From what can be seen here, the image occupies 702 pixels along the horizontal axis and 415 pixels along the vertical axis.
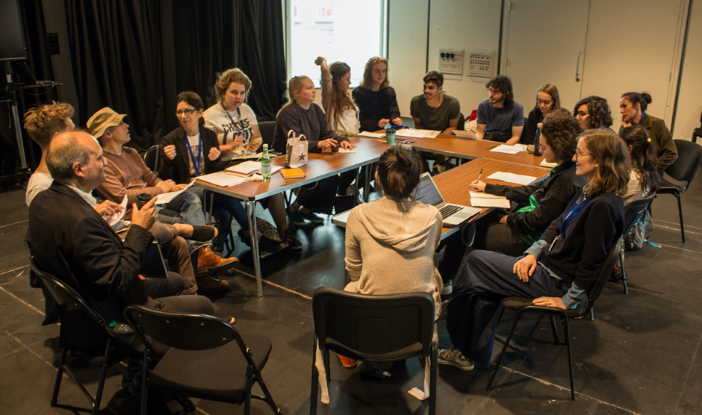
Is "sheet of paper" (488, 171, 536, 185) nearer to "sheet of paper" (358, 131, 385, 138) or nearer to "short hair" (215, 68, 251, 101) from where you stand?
"sheet of paper" (358, 131, 385, 138)

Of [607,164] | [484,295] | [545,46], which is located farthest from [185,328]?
[545,46]

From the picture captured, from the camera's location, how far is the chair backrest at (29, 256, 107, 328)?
1.82 meters

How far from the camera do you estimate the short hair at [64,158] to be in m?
1.98

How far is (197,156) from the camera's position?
3611 mm

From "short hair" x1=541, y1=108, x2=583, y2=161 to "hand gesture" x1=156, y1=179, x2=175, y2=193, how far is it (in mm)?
2276

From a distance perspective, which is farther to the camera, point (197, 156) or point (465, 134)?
point (465, 134)

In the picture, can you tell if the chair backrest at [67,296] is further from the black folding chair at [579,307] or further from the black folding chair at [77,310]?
the black folding chair at [579,307]

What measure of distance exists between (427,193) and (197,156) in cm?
167

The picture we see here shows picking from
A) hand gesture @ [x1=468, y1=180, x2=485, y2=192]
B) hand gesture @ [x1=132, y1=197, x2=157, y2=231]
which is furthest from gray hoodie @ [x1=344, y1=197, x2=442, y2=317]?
hand gesture @ [x1=468, y1=180, x2=485, y2=192]

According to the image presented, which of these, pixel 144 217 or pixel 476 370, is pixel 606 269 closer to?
pixel 476 370

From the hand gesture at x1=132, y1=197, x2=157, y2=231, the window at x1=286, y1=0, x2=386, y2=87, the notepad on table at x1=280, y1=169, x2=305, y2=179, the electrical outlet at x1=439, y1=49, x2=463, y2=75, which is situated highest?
the window at x1=286, y1=0, x2=386, y2=87

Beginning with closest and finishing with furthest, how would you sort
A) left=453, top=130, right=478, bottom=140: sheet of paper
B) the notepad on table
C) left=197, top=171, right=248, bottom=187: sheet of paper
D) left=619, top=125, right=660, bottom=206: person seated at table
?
left=619, top=125, right=660, bottom=206: person seated at table
left=197, top=171, right=248, bottom=187: sheet of paper
the notepad on table
left=453, top=130, right=478, bottom=140: sheet of paper

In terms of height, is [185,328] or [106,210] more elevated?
[106,210]

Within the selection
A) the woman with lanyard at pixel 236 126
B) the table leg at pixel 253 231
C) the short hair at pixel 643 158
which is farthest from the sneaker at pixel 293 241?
the short hair at pixel 643 158
